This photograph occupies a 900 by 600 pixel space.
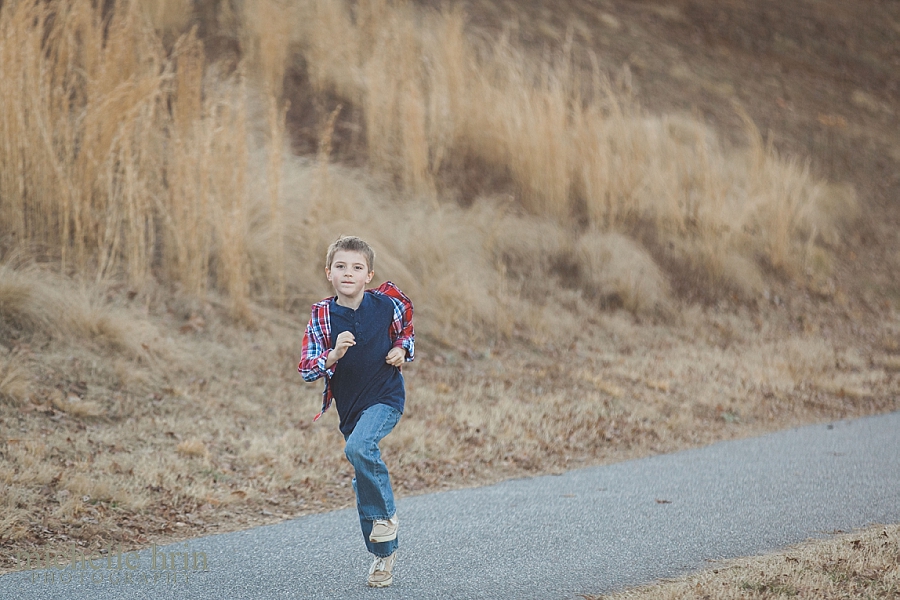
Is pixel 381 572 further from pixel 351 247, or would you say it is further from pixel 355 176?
pixel 355 176

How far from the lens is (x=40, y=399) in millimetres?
7070

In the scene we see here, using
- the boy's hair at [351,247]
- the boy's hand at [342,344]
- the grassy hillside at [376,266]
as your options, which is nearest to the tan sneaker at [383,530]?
the boy's hand at [342,344]

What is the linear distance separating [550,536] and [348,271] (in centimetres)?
220

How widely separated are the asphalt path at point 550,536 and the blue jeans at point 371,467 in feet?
1.25

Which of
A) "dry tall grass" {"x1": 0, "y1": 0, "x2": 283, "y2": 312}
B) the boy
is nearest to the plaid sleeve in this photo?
the boy

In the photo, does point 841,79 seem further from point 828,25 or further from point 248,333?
point 248,333

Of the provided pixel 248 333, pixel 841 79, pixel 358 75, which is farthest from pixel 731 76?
pixel 248 333

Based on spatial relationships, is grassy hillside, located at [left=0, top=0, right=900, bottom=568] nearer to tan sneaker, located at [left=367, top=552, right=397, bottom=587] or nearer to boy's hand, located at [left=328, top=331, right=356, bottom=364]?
tan sneaker, located at [left=367, top=552, right=397, bottom=587]

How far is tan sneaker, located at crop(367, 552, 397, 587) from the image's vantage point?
4516mm

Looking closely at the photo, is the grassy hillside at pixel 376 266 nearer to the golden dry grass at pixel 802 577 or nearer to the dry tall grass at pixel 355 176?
the dry tall grass at pixel 355 176

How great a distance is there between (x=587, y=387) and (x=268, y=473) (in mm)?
4049

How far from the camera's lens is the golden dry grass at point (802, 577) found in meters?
4.30

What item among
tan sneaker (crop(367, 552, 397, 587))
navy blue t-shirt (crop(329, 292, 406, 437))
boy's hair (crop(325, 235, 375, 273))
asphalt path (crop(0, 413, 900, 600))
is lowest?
asphalt path (crop(0, 413, 900, 600))

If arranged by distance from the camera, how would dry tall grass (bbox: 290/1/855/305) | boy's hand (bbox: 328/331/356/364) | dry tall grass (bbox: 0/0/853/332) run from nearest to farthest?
boy's hand (bbox: 328/331/356/364) < dry tall grass (bbox: 0/0/853/332) < dry tall grass (bbox: 290/1/855/305)
